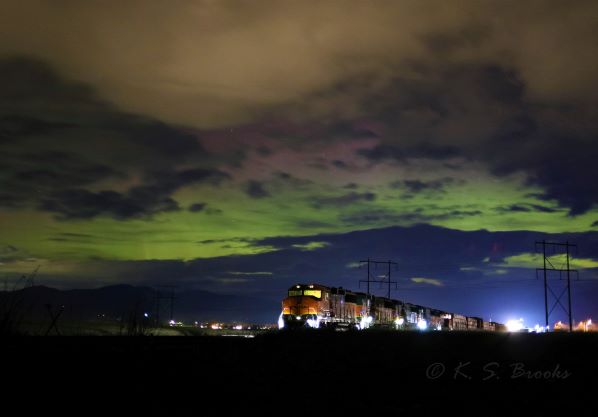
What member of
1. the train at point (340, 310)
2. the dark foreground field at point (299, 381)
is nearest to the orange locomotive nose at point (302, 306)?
the train at point (340, 310)

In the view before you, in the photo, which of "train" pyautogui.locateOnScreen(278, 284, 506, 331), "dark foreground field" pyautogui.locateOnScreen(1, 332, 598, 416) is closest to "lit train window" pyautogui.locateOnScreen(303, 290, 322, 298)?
"train" pyautogui.locateOnScreen(278, 284, 506, 331)

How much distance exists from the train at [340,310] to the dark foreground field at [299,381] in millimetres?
35923

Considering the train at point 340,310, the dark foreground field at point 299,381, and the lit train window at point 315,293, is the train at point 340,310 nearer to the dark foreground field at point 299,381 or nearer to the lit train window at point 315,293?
the lit train window at point 315,293

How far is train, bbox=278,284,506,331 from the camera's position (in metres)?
64.3

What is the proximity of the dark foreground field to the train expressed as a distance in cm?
3592

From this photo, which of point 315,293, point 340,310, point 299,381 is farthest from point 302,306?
point 299,381

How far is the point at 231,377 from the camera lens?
1362 cm

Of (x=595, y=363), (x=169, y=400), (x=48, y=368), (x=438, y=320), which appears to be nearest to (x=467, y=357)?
(x=595, y=363)

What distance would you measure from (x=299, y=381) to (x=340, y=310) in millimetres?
59049

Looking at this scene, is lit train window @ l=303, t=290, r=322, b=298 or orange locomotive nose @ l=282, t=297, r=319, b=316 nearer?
orange locomotive nose @ l=282, t=297, r=319, b=316

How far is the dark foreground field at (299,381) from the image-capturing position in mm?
11102

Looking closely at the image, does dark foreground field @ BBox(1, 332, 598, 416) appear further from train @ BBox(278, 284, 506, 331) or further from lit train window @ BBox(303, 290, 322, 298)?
lit train window @ BBox(303, 290, 322, 298)

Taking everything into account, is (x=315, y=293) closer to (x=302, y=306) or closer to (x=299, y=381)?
(x=302, y=306)

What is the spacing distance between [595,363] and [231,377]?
9829mm
